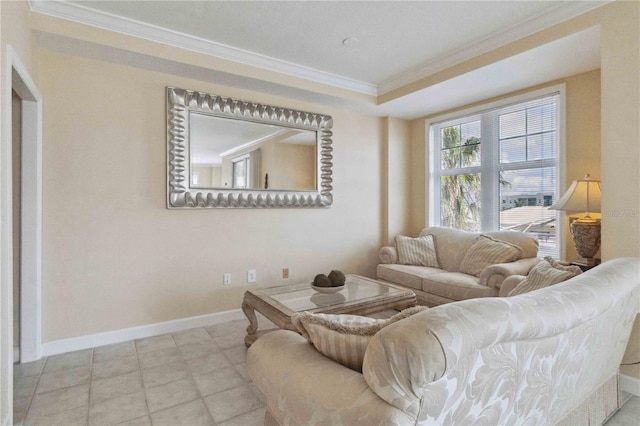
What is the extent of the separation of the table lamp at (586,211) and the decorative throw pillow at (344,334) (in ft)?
7.31

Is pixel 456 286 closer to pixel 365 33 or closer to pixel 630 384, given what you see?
pixel 630 384

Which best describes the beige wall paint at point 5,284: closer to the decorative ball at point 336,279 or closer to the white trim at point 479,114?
the decorative ball at point 336,279

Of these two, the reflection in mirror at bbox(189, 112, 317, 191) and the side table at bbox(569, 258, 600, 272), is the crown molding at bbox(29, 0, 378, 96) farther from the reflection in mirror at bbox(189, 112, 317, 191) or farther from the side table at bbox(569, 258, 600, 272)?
the side table at bbox(569, 258, 600, 272)

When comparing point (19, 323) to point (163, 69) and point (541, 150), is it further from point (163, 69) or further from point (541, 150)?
point (541, 150)

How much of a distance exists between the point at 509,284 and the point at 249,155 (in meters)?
2.66

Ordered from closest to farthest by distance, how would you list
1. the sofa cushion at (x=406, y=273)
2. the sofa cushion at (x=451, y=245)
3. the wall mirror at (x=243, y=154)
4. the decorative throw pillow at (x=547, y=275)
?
the decorative throw pillow at (x=547, y=275) → the wall mirror at (x=243, y=154) → the sofa cushion at (x=406, y=273) → the sofa cushion at (x=451, y=245)

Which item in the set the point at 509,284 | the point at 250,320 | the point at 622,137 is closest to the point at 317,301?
the point at 250,320

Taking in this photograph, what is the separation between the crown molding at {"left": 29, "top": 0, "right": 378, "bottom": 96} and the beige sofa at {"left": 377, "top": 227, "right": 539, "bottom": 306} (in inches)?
80.8

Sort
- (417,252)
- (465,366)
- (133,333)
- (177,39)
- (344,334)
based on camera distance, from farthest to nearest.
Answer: (417,252) → (133,333) → (177,39) → (344,334) → (465,366)

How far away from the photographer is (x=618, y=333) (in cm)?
164

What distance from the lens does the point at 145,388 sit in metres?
2.13

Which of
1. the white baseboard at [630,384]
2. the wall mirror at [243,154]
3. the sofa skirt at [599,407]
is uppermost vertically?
the wall mirror at [243,154]

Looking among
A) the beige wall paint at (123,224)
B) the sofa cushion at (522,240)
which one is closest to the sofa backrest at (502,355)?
the sofa cushion at (522,240)

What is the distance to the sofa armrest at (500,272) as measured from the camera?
2811 mm
